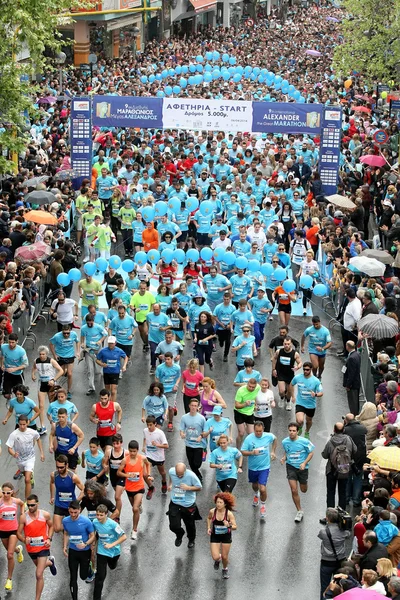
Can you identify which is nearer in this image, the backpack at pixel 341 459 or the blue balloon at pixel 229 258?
the backpack at pixel 341 459

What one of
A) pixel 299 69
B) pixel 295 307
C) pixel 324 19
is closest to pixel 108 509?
pixel 295 307

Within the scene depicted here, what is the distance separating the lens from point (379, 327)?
16.2 meters

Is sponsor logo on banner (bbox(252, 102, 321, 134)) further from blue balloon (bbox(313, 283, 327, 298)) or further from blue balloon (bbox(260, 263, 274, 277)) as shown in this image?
blue balloon (bbox(260, 263, 274, 277))

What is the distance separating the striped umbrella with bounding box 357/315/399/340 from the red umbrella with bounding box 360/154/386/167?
11700mm

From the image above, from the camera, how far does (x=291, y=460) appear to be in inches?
527

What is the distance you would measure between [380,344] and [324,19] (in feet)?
205

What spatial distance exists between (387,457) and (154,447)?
2.83m

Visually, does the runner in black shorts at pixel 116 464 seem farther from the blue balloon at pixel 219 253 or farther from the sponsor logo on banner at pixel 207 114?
the sponsor logo on banner at pixel 207 114

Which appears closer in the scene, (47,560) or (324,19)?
(47,560)

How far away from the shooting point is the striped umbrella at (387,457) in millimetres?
12344

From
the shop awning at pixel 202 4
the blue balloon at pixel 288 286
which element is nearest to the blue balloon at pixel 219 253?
the blue balloon at pixel 288 286

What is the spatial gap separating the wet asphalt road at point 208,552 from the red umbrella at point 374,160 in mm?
12470

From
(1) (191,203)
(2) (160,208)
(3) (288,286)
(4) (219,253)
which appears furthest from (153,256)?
(1) (191,203)

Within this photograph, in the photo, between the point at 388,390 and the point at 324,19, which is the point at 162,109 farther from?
the point at 324,19
